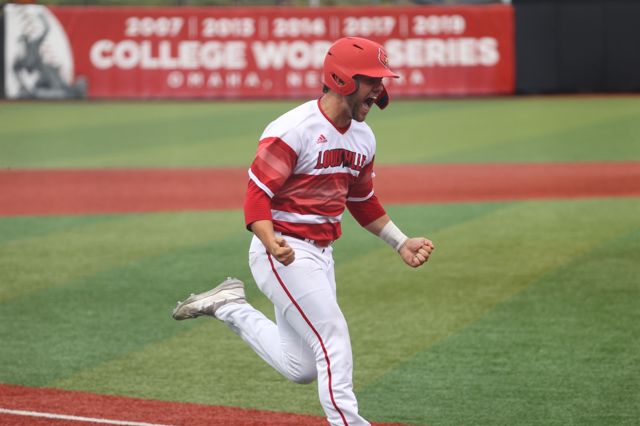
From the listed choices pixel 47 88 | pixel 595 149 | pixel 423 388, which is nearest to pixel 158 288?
pixel 423 388

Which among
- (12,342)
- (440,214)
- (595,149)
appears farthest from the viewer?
(595,149)

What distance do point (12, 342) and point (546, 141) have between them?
14803mm

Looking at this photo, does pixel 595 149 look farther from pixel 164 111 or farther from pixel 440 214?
pixel 164 111

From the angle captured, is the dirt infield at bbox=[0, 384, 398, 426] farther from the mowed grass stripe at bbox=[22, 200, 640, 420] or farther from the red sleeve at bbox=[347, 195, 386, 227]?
the red sleeve at bbox=[347, 195, 386, 227]

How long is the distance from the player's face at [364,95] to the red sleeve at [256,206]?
1.99 feet

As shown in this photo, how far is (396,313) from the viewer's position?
359 inches

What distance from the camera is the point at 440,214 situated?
544 inches

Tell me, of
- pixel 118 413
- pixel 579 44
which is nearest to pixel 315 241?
pixel 118 413

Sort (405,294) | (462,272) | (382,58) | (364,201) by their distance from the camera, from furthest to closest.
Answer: (462,272) < (405,294) < (364,201) < (382,58)

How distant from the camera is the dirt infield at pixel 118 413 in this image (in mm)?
6531

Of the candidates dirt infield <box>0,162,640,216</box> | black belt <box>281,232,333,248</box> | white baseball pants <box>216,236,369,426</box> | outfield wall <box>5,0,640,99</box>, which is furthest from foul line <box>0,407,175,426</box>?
outfield wall <box>5,0,640,99</box>

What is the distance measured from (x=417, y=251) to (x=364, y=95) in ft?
2.95

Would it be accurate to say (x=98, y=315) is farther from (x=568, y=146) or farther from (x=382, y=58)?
(x=568, y=146)

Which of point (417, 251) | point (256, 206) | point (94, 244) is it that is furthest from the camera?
point (94, 244)
